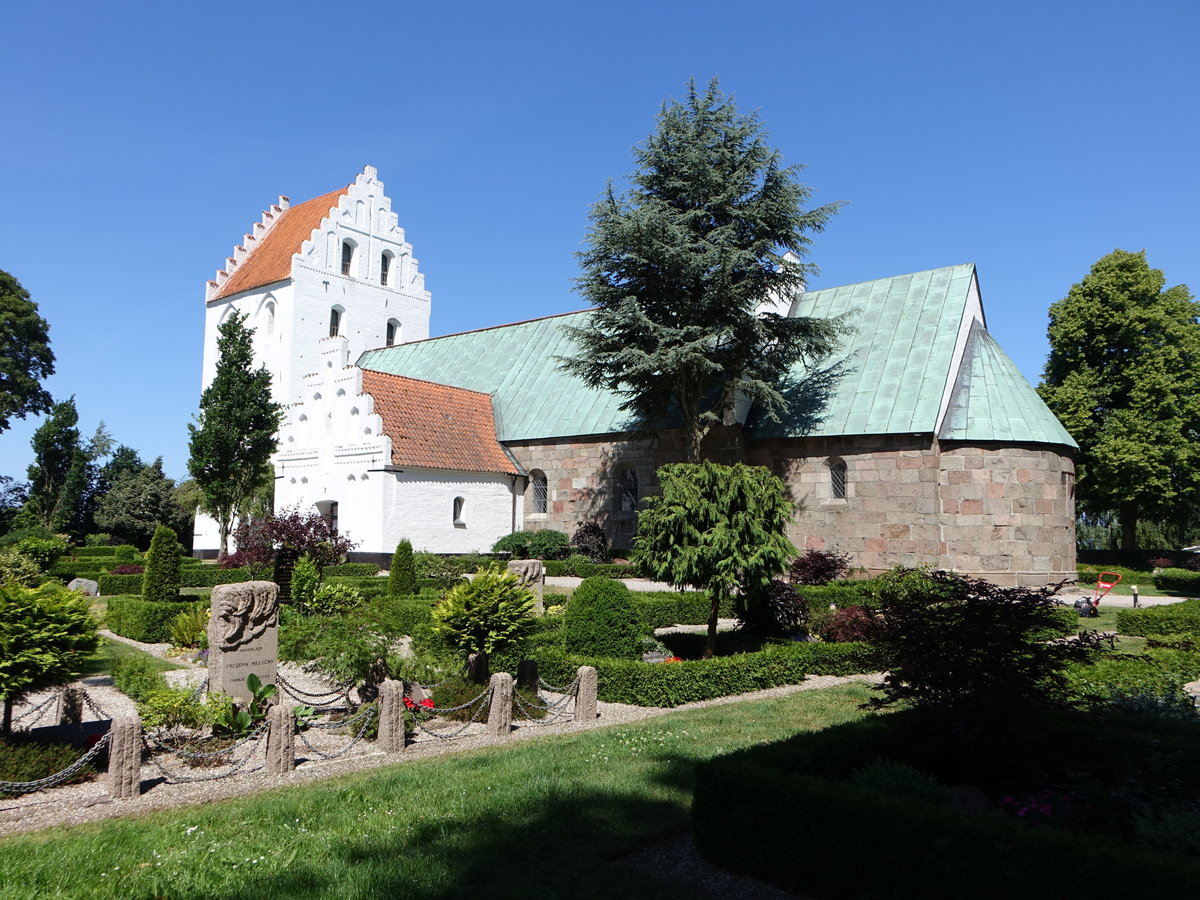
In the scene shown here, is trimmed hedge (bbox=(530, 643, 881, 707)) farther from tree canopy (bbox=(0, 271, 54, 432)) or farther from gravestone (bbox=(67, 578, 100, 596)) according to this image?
tree canopy (bbox=(0, 271, 54, 432))

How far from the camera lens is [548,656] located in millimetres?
11508

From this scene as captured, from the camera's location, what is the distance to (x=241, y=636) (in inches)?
405

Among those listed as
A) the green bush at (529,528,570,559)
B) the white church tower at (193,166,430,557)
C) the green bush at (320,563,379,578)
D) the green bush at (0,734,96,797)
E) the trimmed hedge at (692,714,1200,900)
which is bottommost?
the green bush at (0,734,96,797)

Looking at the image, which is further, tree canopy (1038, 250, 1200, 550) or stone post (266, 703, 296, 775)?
tree canopy (1038, 250, 1200, 550)

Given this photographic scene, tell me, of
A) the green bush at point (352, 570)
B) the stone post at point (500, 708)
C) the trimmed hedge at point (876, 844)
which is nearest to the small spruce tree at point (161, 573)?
the green bush at point (352, 570)

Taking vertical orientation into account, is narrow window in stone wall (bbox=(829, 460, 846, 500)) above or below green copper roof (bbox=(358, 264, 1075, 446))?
below

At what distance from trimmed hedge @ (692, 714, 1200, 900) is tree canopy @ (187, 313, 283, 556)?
2166 centimetres

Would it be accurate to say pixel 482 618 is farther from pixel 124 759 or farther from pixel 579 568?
pixel 579 568

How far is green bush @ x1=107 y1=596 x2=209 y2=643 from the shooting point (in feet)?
52.2

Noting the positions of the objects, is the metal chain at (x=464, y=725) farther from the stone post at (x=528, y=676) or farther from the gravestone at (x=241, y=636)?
the gravestone at (x=241, y=636)

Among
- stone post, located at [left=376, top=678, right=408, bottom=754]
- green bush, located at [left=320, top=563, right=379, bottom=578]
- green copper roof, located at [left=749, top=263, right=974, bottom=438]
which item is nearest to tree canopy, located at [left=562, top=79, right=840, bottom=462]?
→ green copper roof, located at [left=749, top=263, right=974, bottom=438]

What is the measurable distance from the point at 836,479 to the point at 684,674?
43.2 ft

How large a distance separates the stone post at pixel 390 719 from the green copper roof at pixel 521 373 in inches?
715

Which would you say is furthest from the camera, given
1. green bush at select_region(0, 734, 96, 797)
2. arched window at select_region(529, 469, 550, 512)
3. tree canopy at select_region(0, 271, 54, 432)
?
tree canopy at select_region(0, 271, 54, 432)
